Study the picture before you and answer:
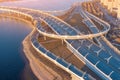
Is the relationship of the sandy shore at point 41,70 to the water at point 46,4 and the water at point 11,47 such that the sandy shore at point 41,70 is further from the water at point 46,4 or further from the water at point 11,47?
the water at point 46,4

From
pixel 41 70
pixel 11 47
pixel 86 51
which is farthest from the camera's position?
pixel 11 47

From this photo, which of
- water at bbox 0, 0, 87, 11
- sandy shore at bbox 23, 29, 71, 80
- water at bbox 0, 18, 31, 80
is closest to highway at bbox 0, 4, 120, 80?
sandy shore at bbox 23, 29, 71, 80

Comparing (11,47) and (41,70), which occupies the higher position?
(41,70)

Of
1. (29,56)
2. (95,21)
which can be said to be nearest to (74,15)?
(95,21)

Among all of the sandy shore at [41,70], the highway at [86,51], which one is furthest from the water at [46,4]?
the sandy shore at [41,70]

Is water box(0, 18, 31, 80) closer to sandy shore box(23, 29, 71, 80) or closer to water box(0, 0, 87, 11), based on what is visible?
sandy shore box(23, 29, 71, 80)

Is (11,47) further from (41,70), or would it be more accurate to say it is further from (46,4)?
(46,4)

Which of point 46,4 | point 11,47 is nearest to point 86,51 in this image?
point 11,47

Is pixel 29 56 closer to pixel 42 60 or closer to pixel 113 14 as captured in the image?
pixel 42 60
